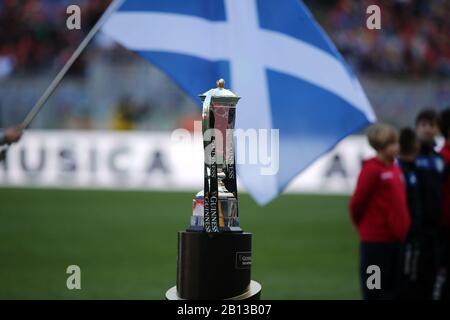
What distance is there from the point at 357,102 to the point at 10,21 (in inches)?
767

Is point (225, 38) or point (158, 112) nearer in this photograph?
point (225, 38)

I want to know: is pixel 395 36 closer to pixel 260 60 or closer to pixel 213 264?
pixel 260 60

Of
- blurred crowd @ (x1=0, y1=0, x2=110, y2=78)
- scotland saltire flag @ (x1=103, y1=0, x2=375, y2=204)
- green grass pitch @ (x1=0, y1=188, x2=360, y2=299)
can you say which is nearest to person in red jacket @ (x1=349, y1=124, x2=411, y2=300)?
scotland saltire flag @ (x1=103, y1=0, x2=375, y2=204)

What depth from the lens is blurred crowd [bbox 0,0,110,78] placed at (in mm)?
22750

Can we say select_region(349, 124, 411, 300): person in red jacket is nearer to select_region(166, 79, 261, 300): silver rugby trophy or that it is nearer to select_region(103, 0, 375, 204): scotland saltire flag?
select_region(103, 0, 375, 204): scotland saltire flag

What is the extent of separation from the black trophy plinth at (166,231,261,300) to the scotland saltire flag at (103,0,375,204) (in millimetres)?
1634

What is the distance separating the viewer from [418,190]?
7254mm

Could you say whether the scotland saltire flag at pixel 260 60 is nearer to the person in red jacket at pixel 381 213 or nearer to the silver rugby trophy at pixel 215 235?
the person in red jacket at pixel 381 213

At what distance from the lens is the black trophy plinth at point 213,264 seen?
4609 millimetres

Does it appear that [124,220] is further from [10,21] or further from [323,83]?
[10,21]

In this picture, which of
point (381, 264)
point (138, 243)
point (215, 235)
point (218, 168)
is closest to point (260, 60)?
point (381, 264)

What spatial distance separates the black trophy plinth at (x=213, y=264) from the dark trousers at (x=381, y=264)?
2.34 meters

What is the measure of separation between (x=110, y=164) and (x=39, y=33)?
24.6ft
